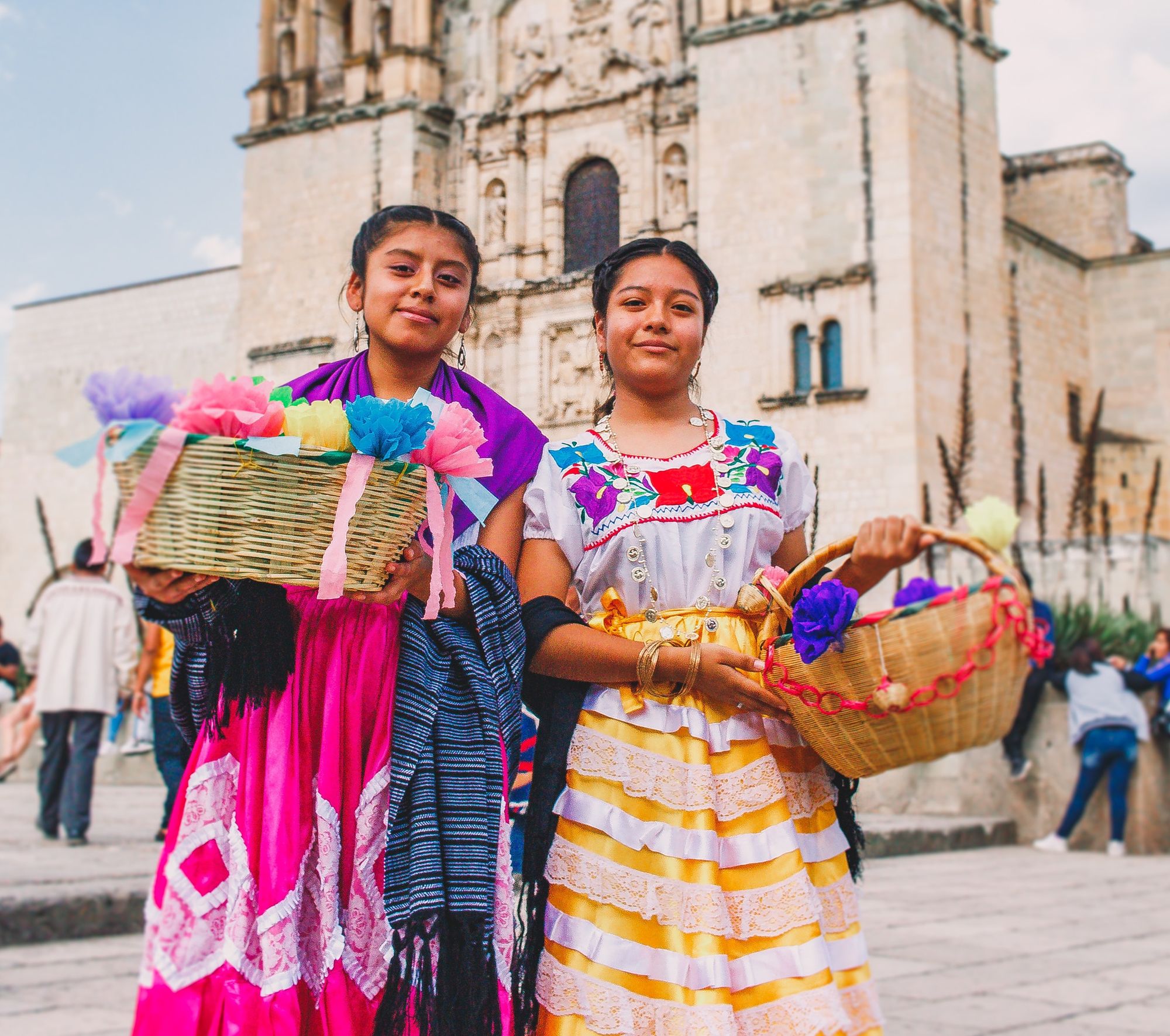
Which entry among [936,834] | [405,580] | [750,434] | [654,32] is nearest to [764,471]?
[750,434]

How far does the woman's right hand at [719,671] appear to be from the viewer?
2.34m

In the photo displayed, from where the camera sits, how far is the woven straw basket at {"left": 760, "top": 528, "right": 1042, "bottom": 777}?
2043mm

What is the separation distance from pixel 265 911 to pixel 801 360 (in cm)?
1653

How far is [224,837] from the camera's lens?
227cm

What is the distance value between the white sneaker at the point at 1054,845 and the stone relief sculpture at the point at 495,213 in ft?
48.0

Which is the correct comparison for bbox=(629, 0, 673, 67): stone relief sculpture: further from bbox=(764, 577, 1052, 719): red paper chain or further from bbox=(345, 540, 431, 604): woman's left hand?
bbox=(764, 577, 1052, 719): red paper chain

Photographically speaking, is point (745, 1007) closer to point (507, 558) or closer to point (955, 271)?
point (507, 558)

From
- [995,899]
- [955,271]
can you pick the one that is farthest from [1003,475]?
[995,899]

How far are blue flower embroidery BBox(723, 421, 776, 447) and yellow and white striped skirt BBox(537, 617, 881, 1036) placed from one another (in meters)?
0.40

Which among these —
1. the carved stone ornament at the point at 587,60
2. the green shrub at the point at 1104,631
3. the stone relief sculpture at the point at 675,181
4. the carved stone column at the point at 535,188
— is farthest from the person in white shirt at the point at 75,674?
the carved stone ornament at the point at 587,60

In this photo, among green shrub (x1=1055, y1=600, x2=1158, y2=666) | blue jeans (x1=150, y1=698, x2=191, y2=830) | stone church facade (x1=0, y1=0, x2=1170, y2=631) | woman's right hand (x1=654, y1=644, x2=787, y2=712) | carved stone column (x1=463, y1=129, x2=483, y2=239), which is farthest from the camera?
carved stone column (x1=463, y1=129, x2=483, y2=239)

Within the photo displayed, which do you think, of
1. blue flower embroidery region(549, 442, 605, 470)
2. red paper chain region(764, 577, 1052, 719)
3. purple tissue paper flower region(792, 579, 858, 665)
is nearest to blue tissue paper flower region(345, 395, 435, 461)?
blue flower embroidery region(549, 442, 605, 470)

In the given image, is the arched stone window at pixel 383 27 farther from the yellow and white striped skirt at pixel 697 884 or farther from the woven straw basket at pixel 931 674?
the woven straw basket at pixel 931 674

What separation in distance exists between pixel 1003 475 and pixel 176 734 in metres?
14.4
